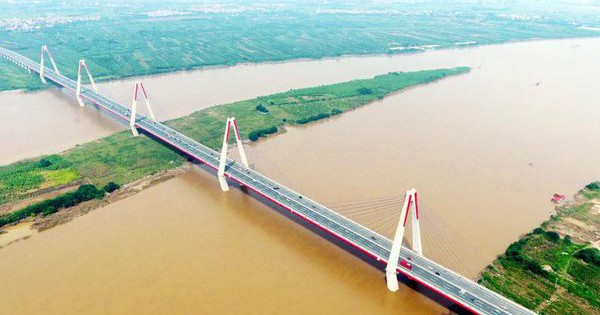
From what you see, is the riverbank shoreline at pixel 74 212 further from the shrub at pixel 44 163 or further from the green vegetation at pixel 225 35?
the green vegetation at pixel 225 35

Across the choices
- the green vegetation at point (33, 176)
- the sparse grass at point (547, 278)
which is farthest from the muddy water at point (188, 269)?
the green vegetation at point (33, 176)

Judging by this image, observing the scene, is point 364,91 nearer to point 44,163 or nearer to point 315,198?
point 315,198

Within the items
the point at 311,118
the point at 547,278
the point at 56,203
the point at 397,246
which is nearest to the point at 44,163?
the point at 56,203

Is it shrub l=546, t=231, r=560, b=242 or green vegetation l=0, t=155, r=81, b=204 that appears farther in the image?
green vegetation l=0, t=155, r=81, b=204

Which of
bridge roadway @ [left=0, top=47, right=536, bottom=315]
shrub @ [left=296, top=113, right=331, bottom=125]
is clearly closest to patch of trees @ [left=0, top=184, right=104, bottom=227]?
bridge roadway @ [left=0, top=47, right=536, bottom=315]

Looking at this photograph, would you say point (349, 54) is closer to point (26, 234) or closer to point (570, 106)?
point (570, 106)

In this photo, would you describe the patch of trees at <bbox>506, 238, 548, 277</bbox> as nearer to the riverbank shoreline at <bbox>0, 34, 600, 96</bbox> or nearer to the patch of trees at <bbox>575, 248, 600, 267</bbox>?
the patch of trees at <bbox>575, 248, 600, 267</bbox>

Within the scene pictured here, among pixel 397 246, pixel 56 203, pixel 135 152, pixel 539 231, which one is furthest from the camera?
pixel 135 152

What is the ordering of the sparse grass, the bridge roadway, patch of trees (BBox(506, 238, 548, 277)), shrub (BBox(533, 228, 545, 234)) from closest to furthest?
the bridge roadway → the sparse grass → patch of trees (BBox(506, 238, 548, 277)) → shrub (BBox(533, 228, 545, 234))
